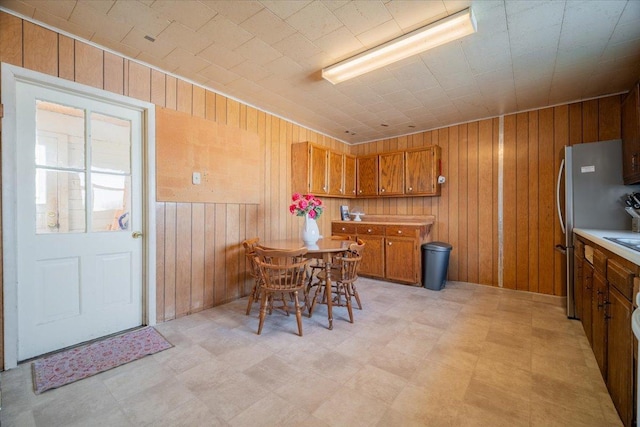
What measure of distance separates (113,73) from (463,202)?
190 inches

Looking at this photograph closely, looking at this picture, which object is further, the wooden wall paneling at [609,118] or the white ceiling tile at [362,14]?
the wooden wall paneling at [609,118]

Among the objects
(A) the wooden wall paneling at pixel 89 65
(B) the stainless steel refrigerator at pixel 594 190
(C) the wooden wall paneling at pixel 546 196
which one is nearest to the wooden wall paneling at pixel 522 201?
(C) the wooden wall paneling at pixel 546 196

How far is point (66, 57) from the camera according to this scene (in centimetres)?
221

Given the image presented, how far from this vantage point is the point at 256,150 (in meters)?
3.71

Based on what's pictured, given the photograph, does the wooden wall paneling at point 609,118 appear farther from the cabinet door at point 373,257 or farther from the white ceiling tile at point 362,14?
the white ceiling tile at point 362,14

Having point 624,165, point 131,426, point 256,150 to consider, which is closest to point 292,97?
point 256,150

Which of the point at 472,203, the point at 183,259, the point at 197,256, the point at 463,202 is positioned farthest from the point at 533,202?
the point at 183,259

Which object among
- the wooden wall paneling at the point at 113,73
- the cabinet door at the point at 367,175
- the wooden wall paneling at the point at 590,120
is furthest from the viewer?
the cabinet door at the point at 367,175

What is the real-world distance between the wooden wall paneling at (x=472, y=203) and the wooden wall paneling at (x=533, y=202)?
0.66 m

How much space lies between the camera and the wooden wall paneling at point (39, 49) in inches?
80.0

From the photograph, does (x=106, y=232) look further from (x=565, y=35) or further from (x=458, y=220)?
(x=458, y=220)

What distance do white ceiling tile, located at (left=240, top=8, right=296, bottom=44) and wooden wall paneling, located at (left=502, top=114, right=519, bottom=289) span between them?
3563 millimetres

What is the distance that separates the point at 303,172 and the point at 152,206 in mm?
2164

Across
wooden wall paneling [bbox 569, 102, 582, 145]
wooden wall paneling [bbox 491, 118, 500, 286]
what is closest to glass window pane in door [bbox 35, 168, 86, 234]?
wooden wall paneling [bbox 491, 118, 500, 286]
